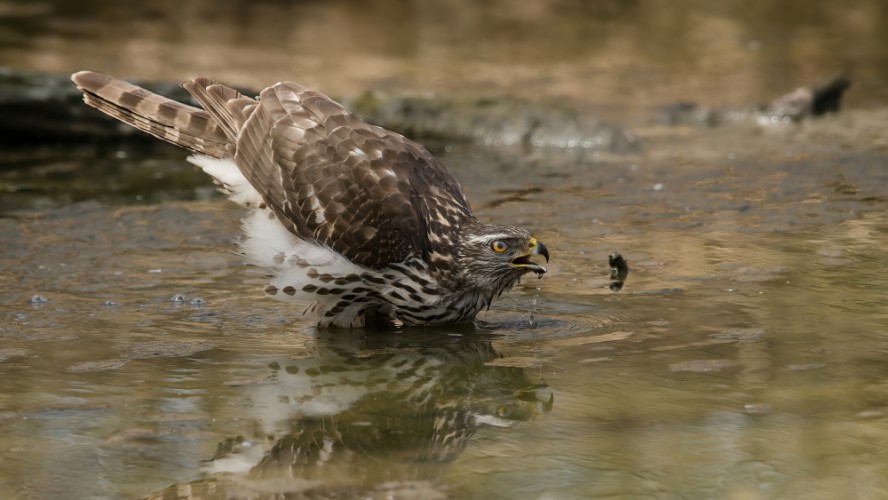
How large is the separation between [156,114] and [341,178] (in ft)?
4.08

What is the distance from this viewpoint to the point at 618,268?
7.08m

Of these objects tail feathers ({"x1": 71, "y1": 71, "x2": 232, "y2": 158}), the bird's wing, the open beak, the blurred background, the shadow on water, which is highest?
the blurred background

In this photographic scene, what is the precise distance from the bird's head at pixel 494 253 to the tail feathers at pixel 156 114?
1533 mm

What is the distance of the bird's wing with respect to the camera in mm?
6293

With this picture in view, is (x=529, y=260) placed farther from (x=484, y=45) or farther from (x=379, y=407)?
(x=484, y=45)

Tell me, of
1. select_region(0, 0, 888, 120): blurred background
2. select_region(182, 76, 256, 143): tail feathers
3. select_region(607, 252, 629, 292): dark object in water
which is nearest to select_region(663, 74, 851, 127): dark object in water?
select_region(0, 0, 888, 120): blurred background

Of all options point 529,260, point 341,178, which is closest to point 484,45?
point 341,178

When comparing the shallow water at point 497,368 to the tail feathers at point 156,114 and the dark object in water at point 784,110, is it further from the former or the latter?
the dark object in water at point 784,110

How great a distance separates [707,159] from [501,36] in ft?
18.9

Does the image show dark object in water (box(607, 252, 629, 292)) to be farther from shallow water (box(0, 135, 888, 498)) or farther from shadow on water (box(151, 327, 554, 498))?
shadow on water (box(151, 327, 554, 498))

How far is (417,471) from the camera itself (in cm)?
444

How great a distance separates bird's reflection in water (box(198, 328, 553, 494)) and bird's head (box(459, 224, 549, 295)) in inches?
11.5

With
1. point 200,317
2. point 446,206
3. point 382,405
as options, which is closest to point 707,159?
point 446,206

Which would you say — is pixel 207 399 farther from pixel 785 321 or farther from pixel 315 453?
pixel 785 321
